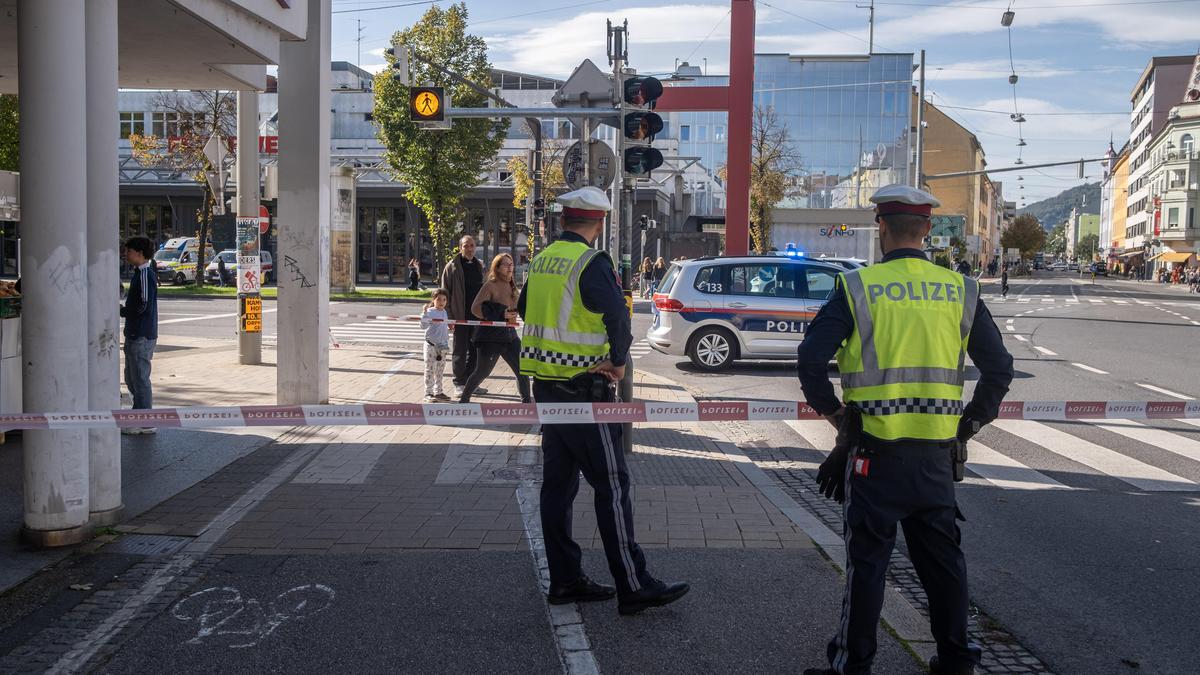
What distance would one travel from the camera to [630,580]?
479 centimetres

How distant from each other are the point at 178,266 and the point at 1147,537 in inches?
1605

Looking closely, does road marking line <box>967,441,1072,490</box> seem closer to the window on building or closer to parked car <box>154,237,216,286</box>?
parked car <box>154,237,216,286</box>

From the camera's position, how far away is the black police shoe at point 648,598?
4793 mm

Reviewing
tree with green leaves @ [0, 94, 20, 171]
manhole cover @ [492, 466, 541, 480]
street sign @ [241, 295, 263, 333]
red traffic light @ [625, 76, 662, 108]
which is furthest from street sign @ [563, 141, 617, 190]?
tree with green leaves @ [0, 94, 20, 171]

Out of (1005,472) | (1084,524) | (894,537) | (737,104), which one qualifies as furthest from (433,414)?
(737,104)

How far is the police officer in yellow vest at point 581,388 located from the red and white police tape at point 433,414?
36 centimetres

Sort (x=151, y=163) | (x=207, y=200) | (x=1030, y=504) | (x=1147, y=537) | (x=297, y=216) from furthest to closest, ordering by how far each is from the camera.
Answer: (x=151, y=163), (x=207, y=200), (x=297, y=216), (x=1030, y=504), (x=1147, y=537)

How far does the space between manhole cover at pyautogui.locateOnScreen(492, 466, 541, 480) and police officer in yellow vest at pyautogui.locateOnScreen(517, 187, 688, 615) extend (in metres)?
2.80

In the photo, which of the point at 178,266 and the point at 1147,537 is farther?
the point at 178,266

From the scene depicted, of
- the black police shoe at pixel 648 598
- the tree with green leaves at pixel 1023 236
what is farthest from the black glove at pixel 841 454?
the tree with green leaves at pixel 1023 236

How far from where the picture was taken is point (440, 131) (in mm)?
32969

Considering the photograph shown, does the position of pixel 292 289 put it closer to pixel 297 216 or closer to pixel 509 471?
pixel 297 216

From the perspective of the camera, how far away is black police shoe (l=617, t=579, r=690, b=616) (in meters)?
4.79

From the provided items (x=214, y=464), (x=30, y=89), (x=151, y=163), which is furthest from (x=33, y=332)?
(x=151, y=163)
